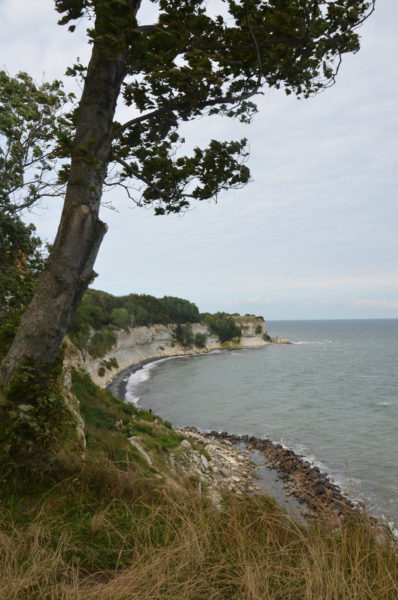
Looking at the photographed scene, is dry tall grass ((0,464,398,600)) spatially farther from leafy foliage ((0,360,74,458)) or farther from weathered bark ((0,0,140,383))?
weathered bark ((0,0,140,383))

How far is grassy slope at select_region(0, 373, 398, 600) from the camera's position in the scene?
305cm

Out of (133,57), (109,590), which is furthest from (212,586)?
(133,57)

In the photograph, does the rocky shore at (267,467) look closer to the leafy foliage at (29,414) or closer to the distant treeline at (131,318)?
the leafy foliage at (29,414)

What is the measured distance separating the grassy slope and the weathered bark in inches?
67.8

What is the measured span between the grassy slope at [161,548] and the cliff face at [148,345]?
1808cm

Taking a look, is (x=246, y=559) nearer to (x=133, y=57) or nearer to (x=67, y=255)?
(x=67, y=255)

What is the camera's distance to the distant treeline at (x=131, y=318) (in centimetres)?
5650

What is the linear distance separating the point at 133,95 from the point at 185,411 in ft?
115

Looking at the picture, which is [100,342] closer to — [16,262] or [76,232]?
[16,262]

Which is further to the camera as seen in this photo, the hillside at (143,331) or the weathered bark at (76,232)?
the hillside at (143,331)

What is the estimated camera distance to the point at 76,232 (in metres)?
5.41

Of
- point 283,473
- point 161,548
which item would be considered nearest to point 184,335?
point 283,473

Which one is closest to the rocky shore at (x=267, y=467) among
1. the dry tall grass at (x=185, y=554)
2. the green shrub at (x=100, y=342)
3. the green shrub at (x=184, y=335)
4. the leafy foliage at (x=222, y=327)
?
the dry tall grass at (x=185, y=554)

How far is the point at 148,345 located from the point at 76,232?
3261 inches
